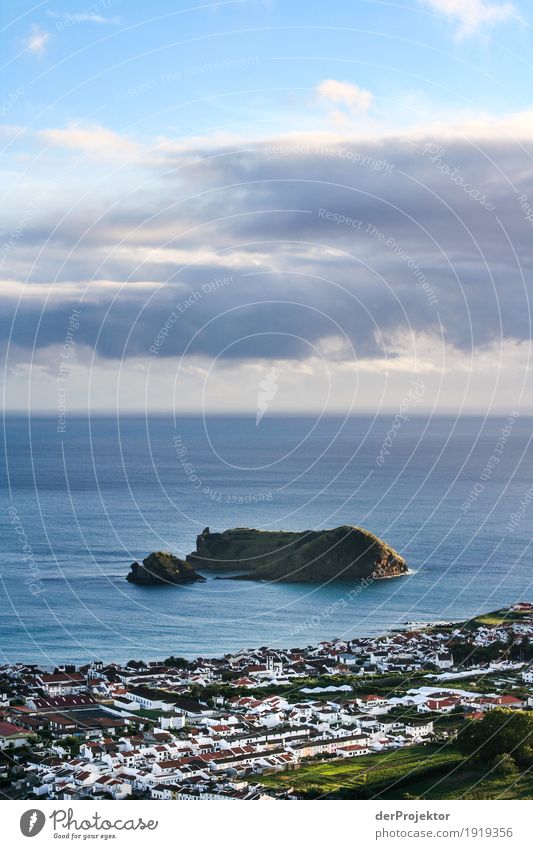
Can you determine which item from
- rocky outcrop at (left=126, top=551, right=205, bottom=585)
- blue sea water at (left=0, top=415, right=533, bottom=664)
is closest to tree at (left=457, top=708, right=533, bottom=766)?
blue sea water at (left=0, top=415, right=533, bottom=664)

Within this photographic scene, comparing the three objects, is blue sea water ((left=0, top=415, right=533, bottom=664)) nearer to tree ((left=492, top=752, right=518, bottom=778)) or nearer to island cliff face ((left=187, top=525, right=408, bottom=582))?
island cliff face ((left=187, top=525, right=408, bottom=582))

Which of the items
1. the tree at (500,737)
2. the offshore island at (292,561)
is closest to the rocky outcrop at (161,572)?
the offshore island at (292,561)

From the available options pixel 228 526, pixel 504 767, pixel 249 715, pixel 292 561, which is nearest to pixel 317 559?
pixel 292 561

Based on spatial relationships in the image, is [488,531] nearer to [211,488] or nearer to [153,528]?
[153,528]

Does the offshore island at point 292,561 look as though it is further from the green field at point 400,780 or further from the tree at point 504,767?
the tree at point 504,767

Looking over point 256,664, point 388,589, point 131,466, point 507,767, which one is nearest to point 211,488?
point 131,466
